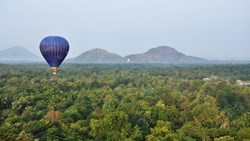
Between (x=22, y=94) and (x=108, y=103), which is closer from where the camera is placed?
(x=108, y=103)

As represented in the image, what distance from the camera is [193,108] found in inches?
1558

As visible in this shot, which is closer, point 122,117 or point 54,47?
point 122,117

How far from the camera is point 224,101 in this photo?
4644 cm

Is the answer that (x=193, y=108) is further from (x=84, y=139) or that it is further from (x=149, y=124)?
(x=84, y=139)

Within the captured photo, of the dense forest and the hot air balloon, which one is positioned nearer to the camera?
the dense forest

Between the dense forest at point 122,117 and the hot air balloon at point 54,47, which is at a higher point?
the hot air balloon at point 54,47

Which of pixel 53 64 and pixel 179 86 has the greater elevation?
pixel 53 64

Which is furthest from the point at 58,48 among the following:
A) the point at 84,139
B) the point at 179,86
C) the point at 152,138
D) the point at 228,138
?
the point at 179,86

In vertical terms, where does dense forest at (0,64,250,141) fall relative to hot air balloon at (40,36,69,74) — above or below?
below

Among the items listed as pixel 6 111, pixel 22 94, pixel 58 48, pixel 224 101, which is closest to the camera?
pixel 58 48

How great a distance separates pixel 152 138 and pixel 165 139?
106 cm

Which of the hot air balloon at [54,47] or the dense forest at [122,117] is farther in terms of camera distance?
the hot air balloon at [54,47]

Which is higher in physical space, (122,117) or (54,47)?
(54,47)

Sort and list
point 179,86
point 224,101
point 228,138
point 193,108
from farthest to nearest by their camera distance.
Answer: point 179,86 → point 224,101 → point 193,108 → point 228,138
